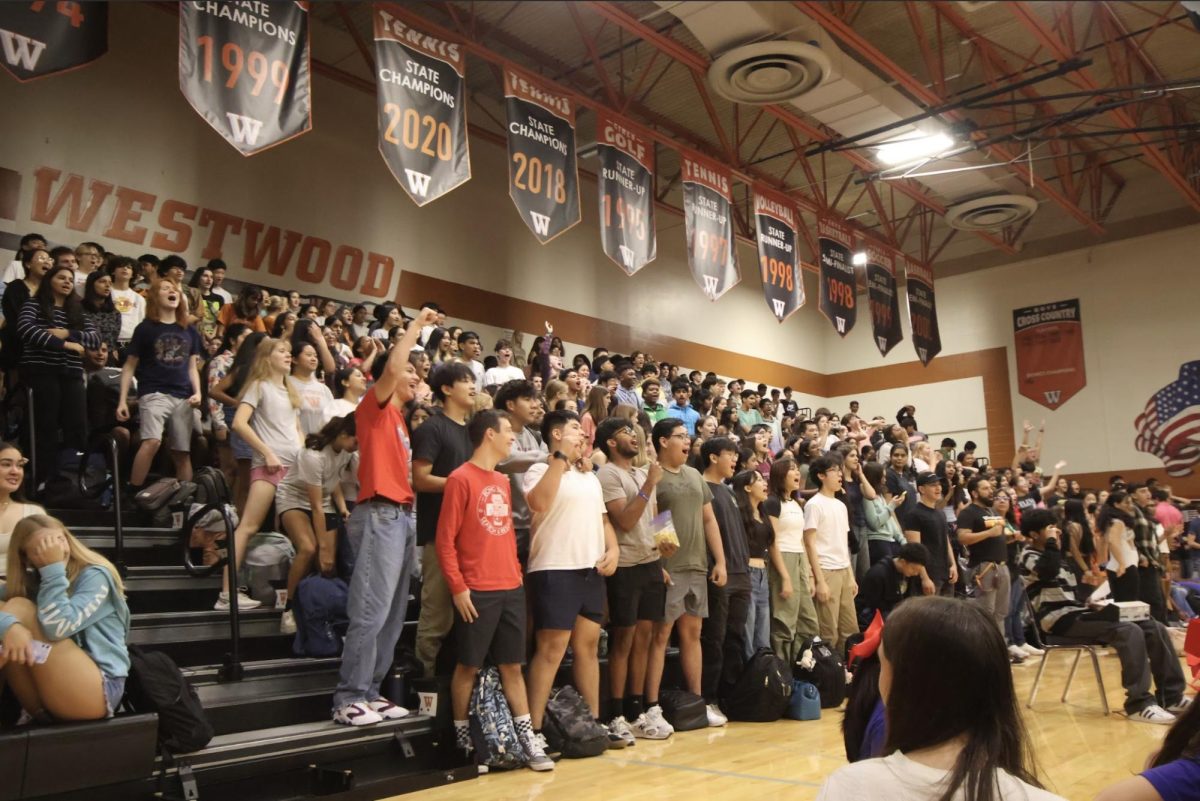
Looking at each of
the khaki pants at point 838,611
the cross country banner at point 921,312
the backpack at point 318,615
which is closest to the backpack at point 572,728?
the backpack at point 318,615

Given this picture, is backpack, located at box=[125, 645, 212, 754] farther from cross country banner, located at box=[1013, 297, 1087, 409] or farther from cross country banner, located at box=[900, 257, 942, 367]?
cross country banner, located at box=[1013, 297, 1087, 409]

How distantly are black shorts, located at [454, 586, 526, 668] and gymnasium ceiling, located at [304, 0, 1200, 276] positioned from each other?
20.0 ft

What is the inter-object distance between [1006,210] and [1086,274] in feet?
12.8

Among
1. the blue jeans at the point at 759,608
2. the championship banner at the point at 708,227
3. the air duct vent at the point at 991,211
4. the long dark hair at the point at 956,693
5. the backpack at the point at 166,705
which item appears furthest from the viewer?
the air duct vent at the point at 991,211

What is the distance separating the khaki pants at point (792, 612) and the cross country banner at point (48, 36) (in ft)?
19.9

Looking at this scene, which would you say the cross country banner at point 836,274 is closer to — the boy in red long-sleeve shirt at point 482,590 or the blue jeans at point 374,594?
the boy in red long-sleeve shirt at point 482,590

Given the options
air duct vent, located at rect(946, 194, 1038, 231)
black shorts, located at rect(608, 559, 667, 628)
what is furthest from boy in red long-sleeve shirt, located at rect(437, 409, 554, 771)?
air duct vent, located at rect(946, 194, 1038, 231)

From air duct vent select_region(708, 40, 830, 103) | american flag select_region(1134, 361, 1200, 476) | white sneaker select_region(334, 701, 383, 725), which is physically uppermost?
air duct vent select_region(708, 40, 830, 103)

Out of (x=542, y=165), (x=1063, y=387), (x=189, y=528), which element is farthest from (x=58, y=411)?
(x=1063, y=387)

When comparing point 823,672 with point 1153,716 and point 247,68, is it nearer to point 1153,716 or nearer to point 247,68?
point 1153,716

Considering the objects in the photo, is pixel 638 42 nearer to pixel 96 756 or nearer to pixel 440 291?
pixel 440 291

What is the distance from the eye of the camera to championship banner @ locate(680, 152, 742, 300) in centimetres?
1150

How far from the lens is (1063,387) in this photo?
711 inches

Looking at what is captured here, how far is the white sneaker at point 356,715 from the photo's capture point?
4.25 meters
